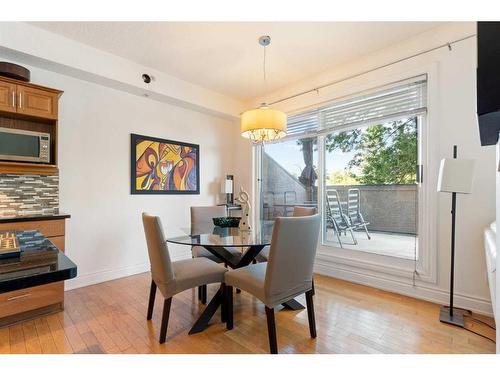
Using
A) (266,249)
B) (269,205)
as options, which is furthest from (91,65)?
(269,205)

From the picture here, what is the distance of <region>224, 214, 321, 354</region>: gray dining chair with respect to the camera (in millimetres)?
1684

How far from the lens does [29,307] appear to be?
2137 millimetres

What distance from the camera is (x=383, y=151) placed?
→ 2.99m

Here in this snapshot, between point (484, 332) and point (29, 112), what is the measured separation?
4296mm

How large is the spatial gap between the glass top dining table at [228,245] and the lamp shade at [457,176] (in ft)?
4.97

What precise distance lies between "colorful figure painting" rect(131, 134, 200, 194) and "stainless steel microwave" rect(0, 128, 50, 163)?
3.25 feet

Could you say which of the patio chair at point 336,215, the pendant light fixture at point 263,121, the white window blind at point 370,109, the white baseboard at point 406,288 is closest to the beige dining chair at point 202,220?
the pendant light fixture at point 263,121

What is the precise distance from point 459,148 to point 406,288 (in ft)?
4.88

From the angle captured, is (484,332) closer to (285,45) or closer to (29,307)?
(285,45)

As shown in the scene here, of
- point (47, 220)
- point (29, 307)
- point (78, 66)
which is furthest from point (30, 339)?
point (78, 66)

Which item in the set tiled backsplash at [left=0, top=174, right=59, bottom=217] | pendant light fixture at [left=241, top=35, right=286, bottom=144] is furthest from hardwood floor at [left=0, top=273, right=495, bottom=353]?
pendant light fixture at [left=241, top=35, right=286, bottom=144]

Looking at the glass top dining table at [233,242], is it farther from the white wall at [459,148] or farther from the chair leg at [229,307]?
the white wall at [459,148]

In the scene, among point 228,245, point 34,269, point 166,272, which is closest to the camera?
point 34,269

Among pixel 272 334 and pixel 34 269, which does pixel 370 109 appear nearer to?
pixel 272 334
